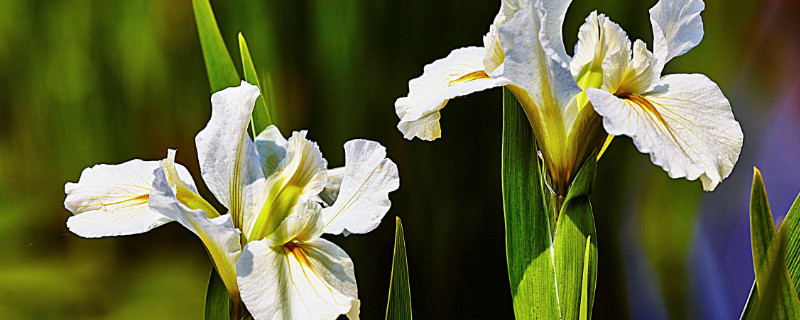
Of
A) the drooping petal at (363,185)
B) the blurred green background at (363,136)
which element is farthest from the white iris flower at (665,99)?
the blurred green background at (363,136)

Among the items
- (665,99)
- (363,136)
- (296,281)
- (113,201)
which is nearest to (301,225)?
(296,281)

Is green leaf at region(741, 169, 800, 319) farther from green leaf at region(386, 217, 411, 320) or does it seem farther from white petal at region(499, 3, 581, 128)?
green leaf at region(386, 217, 411, 320)

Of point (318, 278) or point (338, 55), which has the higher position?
point (338, 55)

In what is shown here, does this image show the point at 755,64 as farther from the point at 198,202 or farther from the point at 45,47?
the point at 45,47

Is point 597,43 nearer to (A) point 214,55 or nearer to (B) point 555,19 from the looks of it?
(B) point 555,19

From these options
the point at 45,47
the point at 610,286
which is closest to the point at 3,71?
the point at 45,47

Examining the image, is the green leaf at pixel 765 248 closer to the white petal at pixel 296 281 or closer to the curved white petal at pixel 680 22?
the curved white petal at pixel 680 22
